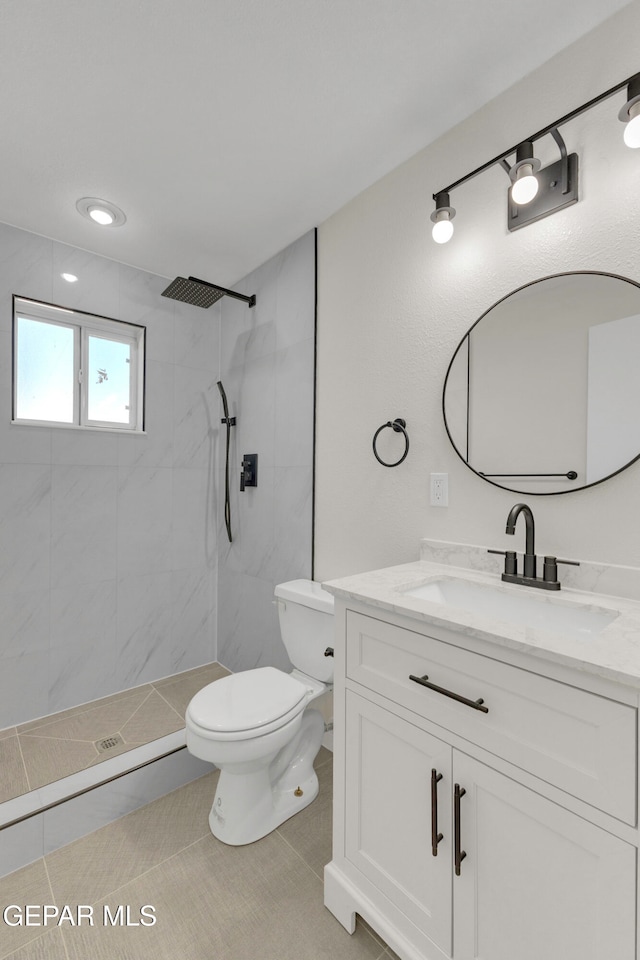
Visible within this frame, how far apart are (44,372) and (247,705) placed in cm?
195

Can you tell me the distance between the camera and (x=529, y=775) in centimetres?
83

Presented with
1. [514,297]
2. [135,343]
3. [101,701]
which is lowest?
[101,701]

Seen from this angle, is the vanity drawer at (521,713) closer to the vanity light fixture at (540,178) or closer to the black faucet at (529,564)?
the black faucet at (529,564)

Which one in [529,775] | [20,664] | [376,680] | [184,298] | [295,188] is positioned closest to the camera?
[529,775]

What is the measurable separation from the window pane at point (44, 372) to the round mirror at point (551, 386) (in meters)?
2.00

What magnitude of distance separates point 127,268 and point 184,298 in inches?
18.6

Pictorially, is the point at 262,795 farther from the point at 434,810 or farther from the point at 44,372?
the point at 44,372

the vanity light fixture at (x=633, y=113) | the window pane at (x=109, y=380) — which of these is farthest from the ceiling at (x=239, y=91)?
the window pane at (x=109, y=380)

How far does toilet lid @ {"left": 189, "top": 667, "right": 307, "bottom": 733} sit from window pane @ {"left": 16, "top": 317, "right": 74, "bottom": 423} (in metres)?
1.65

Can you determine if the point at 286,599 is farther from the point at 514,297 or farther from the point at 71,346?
the point at 71,346

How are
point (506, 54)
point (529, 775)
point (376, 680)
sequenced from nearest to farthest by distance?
point (529, 775) < point (376, 680) < point (506, 54)

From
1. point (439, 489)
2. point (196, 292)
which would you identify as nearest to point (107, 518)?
point (196, 292)

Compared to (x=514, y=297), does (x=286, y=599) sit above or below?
below

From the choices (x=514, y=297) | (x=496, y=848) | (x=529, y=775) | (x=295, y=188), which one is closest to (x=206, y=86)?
(x=295, y=188)
